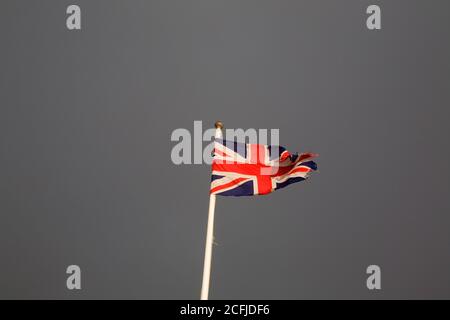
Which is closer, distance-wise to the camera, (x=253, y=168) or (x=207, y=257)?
(x=207, y=257)

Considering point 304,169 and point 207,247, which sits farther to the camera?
point 304,169

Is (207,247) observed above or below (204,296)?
above

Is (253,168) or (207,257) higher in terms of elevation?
(253,168)

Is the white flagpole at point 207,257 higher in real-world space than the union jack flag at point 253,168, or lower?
lower

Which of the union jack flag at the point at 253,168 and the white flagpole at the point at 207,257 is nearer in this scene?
the white flagpole at the point at 207,257

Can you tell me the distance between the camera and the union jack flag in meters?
16.6

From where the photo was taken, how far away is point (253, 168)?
56.6ft

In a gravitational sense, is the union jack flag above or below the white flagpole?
above

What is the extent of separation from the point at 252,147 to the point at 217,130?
4.87 feet

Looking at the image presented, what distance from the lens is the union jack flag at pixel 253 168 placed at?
16578 mm

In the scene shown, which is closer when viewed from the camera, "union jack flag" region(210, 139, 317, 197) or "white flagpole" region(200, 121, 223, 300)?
"white flagpole" region(200, 121, 223, 300)

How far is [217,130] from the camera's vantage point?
16812 mm

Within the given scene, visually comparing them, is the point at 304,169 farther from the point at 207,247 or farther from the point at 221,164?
the point at 207,247

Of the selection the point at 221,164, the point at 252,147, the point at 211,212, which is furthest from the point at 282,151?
the point at 211,212
